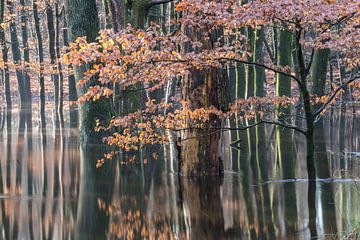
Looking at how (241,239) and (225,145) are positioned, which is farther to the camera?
(225,145)

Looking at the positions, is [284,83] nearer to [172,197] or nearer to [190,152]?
[190,152]

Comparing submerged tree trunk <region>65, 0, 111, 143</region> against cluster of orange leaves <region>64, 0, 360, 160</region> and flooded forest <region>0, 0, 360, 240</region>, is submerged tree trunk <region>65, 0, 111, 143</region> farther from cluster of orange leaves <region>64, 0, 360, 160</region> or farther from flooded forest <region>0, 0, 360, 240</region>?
cluster of orange leaves <region>64, 0, 360, 160</region>

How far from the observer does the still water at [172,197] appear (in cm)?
999

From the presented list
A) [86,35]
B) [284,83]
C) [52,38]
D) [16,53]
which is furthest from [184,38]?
[16,53]

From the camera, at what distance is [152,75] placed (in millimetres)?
10305

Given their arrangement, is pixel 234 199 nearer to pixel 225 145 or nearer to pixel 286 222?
pixel 286 222

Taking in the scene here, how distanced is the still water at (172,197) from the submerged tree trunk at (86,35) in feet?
2.13

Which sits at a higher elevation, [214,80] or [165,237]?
[214,80]

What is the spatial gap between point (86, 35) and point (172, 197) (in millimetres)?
8240

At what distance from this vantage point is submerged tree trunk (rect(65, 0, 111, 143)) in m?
18.9

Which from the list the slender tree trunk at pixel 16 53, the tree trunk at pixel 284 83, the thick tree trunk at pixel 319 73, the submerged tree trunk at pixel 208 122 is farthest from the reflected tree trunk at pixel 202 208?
the slender tree trunk at pixel 16 53

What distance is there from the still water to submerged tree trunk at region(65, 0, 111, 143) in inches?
25.6

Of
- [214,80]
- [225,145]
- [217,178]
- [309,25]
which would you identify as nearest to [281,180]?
[217,178]

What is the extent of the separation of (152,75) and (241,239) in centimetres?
309
